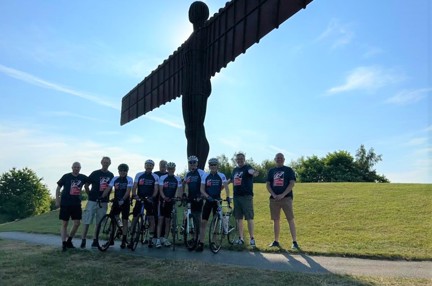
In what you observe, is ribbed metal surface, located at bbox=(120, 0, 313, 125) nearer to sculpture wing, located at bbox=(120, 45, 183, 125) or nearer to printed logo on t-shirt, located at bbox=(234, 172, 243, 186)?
sculpture wing, located at bbox=(120, 45, 183, 125)

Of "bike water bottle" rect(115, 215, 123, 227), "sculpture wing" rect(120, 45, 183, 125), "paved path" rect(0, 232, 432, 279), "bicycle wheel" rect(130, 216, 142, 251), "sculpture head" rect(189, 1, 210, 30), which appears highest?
"sculpture head" rect(189, 1, 210, 30)

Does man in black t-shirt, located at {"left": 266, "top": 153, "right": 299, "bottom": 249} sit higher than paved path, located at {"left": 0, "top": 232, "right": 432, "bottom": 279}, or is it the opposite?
man in black t-shirt, located at {"left": 266, "top": 153, "right": 299, "bottom": 249}

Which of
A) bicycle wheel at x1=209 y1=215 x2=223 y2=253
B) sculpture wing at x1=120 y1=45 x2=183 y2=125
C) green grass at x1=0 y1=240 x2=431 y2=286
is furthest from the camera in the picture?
sculpture wing at x1=120 y1=45 x2=183 y2=125

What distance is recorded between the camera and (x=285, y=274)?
6.06 meters

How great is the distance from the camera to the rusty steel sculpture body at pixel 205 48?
27.9ft

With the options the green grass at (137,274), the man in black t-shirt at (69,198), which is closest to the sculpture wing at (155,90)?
the man in black t-shirt at (69,198)

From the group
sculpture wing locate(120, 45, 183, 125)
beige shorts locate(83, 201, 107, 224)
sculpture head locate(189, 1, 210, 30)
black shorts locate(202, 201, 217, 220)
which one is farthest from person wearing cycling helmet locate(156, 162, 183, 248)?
sculpture head locate(189, 1, 210, 30)

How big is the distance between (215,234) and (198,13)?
18.9 ft

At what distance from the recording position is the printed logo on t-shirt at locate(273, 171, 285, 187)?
8867 mm

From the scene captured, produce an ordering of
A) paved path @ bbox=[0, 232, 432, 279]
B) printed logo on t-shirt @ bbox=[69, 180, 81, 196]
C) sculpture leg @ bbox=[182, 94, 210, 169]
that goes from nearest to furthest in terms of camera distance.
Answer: paved path @ bbox=[0, 232, 432, 279] → printed logo on t-shirt @ bbox=[69, 180, 81, 196] → sculpture leg @ bbox=[182, 94, 210, 169]

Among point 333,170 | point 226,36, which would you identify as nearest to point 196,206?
point 226,36

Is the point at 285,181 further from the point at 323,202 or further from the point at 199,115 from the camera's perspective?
the point at 323,202

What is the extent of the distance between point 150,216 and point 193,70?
12.9 feet

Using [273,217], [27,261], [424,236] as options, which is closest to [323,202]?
[424,236]
